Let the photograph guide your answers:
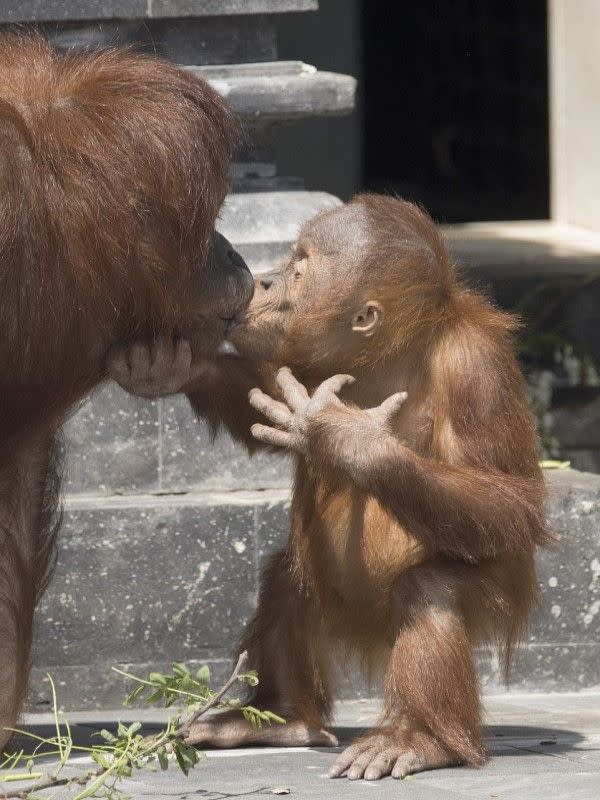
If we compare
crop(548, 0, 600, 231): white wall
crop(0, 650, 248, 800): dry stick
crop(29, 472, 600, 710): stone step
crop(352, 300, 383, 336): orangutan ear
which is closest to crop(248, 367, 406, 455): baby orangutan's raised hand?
crop(352, 300, 383, 336): orangutan ear

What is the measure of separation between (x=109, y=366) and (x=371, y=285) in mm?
630

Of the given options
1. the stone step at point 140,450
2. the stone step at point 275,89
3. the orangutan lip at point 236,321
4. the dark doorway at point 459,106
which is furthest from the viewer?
the dark doorway at point 459,106

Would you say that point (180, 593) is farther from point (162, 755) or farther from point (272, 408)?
point (162, 755)

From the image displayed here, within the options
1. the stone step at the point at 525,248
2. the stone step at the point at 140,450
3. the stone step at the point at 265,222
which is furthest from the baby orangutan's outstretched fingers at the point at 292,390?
the stone step at the point at 525,248

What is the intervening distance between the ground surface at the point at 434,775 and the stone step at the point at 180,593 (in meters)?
0.30

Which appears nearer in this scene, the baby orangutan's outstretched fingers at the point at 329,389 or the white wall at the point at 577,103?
the baby orangutan's outstretched fingers at the point at 329,389

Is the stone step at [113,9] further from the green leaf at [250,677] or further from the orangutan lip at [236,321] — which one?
the green leaf at [250,677]

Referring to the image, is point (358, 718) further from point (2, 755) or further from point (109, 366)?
point (109, 366)

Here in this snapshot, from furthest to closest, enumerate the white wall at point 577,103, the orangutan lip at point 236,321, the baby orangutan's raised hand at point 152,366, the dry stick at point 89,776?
1. the white wall at point 577,103
2. the orangutan lip at point 236,321
3. the baby orangutan's raised hand at point 152,366
4. the dry stick at point 89,776

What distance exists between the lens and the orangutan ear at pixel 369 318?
159 inches

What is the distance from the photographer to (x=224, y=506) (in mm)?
4848

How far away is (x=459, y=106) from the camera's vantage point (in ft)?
37.7

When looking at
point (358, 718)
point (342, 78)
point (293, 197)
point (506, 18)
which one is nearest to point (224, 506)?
point (358, 718)

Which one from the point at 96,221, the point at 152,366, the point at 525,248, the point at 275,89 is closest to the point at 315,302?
the point at 152,366
